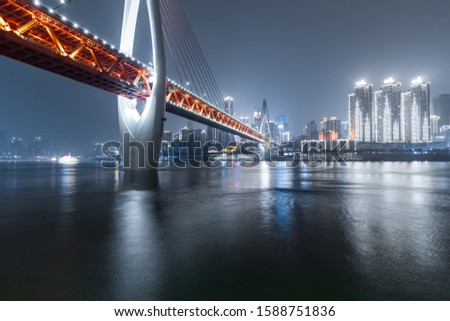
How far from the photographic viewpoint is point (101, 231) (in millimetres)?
7801

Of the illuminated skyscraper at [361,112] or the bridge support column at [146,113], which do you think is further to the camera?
the illuminated skyscraper at [361,112]

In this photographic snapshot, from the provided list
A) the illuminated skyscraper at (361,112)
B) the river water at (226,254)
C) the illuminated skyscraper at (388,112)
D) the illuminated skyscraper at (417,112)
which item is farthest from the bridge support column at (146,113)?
the illuminated skyscraper at (417,112)

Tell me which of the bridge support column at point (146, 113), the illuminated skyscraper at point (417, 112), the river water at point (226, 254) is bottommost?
the river water at point (226, 254)

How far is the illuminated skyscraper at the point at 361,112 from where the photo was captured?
183750mm

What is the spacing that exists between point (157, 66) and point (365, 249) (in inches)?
1226

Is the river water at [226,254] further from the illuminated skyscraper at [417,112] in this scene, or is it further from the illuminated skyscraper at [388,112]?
the illuminated skyscraper at [417,112]

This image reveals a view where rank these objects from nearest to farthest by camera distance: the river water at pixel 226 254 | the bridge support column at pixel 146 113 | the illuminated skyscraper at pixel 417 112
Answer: the river water at pixel 226 254 → the bridge support column at pixel 146 113 → the illuminated skyscraper at pixel 417 112

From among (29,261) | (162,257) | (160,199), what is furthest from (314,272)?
(160,199)

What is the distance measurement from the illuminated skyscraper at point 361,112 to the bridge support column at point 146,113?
18006 centimetres

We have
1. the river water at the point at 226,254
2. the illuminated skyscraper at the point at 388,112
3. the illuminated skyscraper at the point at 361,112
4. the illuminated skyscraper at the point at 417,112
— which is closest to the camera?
the river water at the point at 226,254

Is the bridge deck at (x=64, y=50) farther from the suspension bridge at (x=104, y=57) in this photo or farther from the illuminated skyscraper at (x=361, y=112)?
the illuminated skyscraper at (x=361, y=112)

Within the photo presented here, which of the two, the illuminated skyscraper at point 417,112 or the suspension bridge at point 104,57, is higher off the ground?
the illuminated skyscraper at point 417,112

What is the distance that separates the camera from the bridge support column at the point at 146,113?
31188mm

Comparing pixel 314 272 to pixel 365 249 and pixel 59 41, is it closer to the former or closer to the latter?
pixel 365 249
